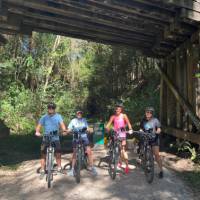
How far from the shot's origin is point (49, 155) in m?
8.98

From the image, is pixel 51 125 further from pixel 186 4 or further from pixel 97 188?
pixel 186 4

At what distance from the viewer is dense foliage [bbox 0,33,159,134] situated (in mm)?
23047

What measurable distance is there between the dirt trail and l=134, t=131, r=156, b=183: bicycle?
0.70 ft

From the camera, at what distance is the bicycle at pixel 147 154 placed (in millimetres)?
9180

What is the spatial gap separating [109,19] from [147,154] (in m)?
4.33

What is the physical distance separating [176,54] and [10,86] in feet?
42.4

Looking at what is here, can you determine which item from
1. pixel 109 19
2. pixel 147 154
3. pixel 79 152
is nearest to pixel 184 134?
pixel 147 154

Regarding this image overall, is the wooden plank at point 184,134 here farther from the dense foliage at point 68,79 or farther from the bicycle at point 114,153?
the dense foliage at point 68,79

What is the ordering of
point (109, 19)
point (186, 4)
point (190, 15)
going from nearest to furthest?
1. point (186, 4)
2. point (190, 15)
3. point (109, 19)

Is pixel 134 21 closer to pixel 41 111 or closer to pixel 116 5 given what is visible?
pixel 116 5

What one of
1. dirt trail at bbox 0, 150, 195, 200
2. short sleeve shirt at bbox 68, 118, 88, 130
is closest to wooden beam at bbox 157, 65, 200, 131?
dirt trail at bbox 0, 150, 195, 200

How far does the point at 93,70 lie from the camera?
29.6 metres

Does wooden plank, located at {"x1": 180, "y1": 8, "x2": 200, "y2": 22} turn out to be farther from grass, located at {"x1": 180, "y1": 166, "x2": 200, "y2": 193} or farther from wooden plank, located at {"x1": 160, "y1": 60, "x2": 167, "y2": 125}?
wooden plank, located at {"x1": 160, "y1": 60, "x2": 167, "y2": 125}

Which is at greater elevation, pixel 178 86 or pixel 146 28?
pixel 146 28
